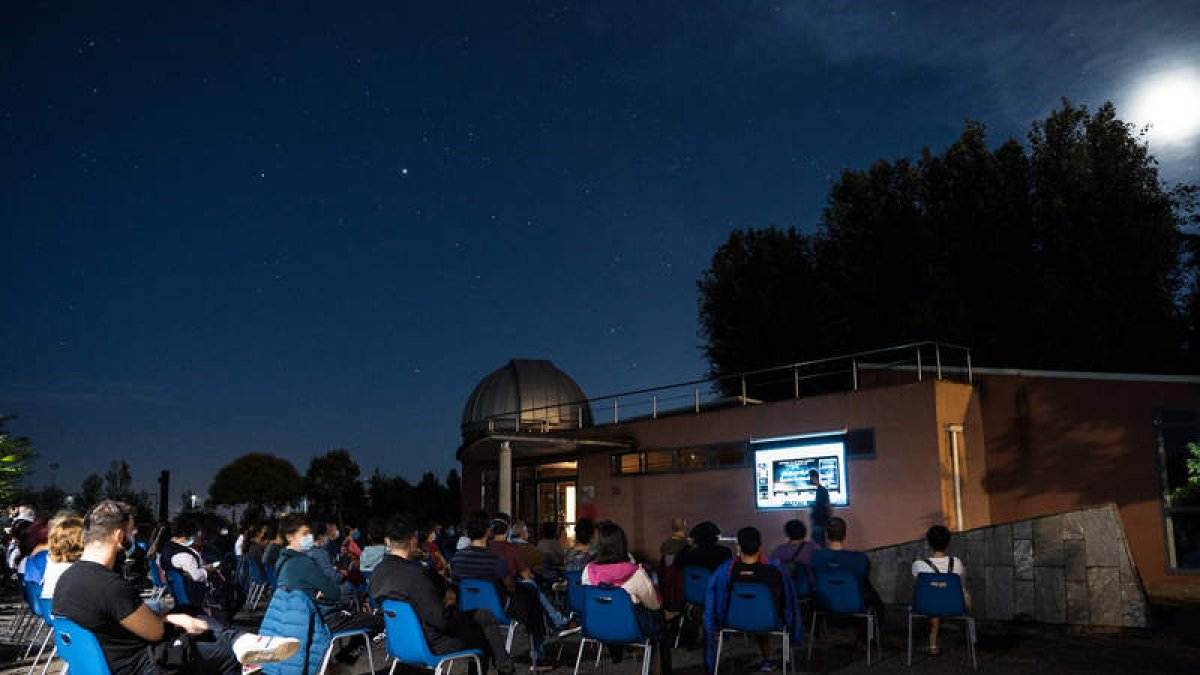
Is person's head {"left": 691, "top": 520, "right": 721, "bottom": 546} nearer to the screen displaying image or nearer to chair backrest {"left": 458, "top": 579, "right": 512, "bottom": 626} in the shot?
chair backrest {"left": 458, "top": 579, "right": 512, "bottom": 626}

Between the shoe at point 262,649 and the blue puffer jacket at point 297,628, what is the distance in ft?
2.12

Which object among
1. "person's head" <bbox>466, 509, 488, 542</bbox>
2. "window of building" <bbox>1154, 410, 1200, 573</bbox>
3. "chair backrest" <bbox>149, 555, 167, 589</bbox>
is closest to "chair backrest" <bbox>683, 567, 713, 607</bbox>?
"person's head" <bbox>466, 509, 488, 542</bbox>

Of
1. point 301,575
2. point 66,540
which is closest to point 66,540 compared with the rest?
point 66,540

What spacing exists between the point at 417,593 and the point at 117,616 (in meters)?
1.88

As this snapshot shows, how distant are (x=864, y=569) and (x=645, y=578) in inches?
91.5

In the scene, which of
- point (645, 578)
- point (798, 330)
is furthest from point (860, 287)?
point (645, 578)

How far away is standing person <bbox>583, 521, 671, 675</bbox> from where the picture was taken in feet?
20.4

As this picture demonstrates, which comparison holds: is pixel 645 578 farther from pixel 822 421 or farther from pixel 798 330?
pixel 798 330

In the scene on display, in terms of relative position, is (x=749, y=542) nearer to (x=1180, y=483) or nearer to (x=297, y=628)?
(x=297, y=628)

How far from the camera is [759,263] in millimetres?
26375

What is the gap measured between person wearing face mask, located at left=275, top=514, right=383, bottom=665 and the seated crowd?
13mm

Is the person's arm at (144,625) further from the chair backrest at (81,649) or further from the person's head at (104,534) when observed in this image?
the person's head at (104,534)

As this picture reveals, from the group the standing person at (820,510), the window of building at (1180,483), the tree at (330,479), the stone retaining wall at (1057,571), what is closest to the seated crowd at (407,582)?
the stone retaining wall at (1057,571)

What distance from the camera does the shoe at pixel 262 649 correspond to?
4277 mm
